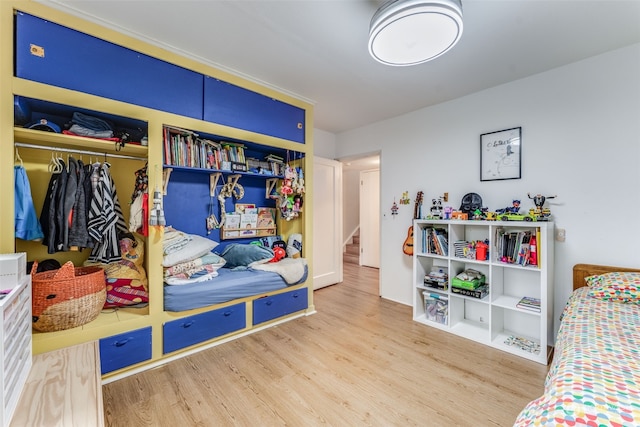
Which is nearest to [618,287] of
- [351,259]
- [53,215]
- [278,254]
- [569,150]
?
[569,150]

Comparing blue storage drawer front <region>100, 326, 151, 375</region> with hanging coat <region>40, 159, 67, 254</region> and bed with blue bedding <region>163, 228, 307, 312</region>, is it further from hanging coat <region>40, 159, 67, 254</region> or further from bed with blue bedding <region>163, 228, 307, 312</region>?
hanging coat <region>40, 159, 67, 254</region>

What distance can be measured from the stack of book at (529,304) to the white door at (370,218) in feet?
11.2

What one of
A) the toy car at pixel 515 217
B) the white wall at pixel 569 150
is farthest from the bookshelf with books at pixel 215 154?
the toy car at pixel 515 217

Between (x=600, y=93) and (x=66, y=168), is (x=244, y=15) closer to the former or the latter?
(x=66, y=168)

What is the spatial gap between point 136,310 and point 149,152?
4.12 feet

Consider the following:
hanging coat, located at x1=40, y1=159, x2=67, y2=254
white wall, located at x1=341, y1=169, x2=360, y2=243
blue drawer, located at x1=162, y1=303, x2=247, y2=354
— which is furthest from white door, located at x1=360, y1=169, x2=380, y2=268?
hanging coat, located at x1=40, y1=159, x2=67, y2=254

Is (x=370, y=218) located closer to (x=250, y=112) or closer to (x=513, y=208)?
(x=513, y=208)

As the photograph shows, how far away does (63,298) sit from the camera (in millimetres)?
1744

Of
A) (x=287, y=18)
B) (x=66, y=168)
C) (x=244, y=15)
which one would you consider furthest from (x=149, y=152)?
(x=287, y=18)

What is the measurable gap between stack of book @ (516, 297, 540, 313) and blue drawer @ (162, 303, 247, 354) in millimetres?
2525

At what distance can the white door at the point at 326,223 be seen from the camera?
13.5ft

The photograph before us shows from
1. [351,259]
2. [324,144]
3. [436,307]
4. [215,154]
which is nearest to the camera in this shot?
[215,154]

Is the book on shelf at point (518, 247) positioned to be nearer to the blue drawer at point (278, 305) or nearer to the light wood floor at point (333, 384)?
the light wood floor at point (333, 384)

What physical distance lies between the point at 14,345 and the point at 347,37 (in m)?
2.49
